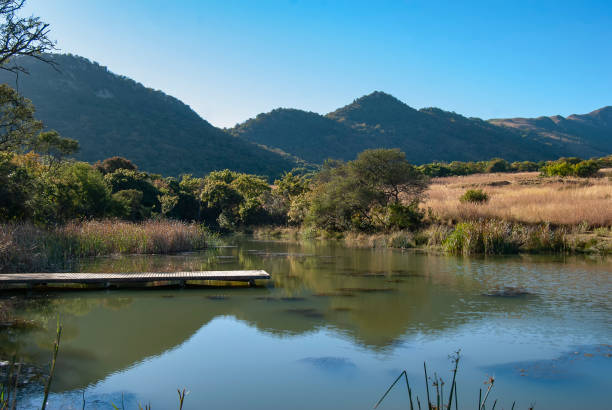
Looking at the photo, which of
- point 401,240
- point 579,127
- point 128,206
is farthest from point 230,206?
point 579,127

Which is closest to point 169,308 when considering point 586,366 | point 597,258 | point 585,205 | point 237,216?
point 586,366

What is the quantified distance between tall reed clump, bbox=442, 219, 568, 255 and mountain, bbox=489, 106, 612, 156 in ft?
328

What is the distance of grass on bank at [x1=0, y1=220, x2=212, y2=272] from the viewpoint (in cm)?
1361

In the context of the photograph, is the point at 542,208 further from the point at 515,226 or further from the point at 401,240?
the point at 401,240

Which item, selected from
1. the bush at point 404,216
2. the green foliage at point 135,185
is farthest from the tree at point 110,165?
the bush at point 404,216

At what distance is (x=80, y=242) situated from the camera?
1764cm

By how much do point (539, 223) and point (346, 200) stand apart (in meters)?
10.9

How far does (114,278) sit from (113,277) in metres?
0.06

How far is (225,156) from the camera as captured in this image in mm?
66750

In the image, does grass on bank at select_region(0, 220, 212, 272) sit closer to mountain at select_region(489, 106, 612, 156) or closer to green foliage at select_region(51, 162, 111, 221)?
green foliage at select_region(51, 162, 111, 221)

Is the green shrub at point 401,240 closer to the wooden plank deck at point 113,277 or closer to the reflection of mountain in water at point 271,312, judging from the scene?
the reflection of mountain in water at point 271,312

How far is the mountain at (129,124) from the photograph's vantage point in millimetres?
57312

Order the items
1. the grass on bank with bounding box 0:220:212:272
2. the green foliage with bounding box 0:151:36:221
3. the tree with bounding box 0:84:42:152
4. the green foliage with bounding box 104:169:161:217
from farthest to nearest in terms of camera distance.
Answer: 1. the green foliage with bounding box 104:169:161:217
2. the tree with bounding box 0:84:42:152
3. the green foliage with bounding box 0:151:36:221
4. the grass on bank with bounding box 0:220:212:272

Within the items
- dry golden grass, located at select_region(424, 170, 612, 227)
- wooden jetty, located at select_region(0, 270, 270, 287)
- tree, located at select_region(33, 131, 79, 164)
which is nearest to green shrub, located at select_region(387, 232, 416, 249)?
dry golden grass, located at select_region(424, 170, 612, 227)
